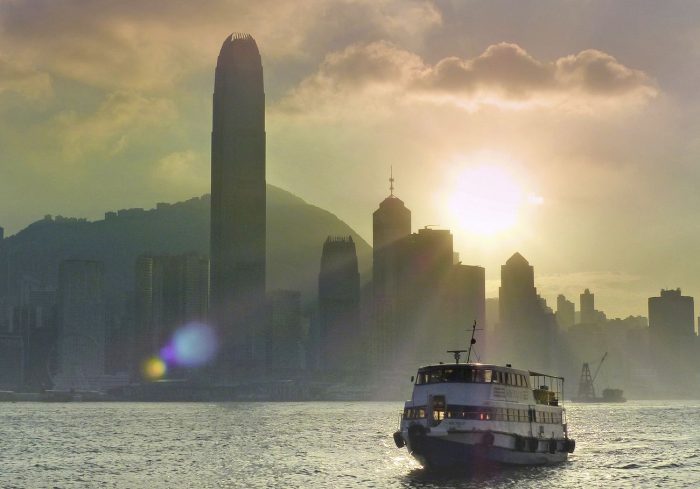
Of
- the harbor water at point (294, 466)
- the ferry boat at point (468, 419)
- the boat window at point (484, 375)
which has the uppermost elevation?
the boat window at point (484, 375)

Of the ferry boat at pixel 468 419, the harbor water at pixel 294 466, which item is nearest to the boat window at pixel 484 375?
the ferry boat at pixel 468 419

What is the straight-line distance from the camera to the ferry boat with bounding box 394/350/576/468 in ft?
376

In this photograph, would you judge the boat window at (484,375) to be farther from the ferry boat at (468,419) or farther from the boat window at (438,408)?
the boat window at (438,408)

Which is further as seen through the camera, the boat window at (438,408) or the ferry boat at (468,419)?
the boat window at (438,408)

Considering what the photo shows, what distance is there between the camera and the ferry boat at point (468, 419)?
114625 millimetres

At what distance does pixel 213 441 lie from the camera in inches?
7539

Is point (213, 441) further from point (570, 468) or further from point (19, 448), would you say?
point (570, 468)

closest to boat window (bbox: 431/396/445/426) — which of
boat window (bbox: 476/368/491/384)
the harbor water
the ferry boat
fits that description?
the ferry boat

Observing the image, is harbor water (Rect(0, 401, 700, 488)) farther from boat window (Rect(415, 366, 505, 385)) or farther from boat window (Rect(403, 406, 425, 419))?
boat window (Rect(415, 366, 505, 385))

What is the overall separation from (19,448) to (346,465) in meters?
66.8

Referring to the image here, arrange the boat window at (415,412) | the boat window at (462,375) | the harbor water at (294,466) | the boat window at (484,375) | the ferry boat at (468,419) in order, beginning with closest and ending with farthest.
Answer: the ferry boat at (468,419), the boat window at (462,375), the boat window at (484,375), the boat window at (415,412), the harbor water at (294,466)

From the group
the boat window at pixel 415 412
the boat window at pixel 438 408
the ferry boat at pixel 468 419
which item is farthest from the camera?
the boat window at pixel 415 412

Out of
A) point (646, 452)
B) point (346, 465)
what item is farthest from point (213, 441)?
point (646, 452)

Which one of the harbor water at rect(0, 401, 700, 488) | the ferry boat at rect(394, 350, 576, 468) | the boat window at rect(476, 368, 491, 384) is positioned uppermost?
the boat window at rect(476, 368, 491, 384)
